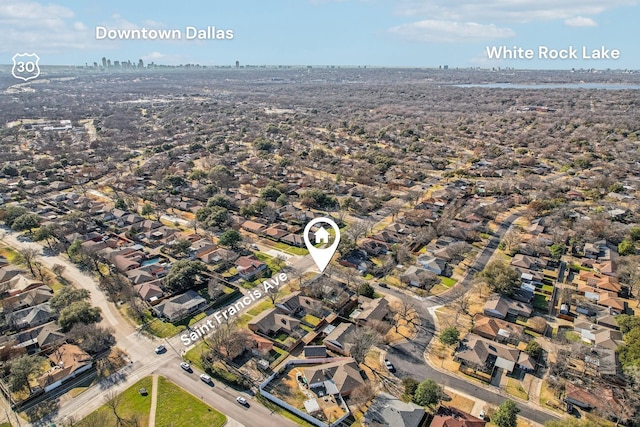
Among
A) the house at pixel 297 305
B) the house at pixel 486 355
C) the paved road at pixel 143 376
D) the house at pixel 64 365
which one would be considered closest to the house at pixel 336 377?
the paved road at pixel 143 376

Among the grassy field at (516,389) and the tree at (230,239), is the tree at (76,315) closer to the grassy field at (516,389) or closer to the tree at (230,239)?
the tree at (230,239)

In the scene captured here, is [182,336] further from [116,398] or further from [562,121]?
[562,121]

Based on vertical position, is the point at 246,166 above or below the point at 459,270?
above

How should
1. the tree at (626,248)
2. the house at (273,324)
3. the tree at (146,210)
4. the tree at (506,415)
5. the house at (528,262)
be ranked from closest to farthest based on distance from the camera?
the tree at (506,415)
the house at (273,324)
the house at (528,262)
the tree at (626,248)
the tree at (146,210)

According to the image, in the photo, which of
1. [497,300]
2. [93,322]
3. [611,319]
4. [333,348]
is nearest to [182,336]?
[93,322]

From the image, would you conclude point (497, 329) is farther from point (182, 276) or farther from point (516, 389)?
point (182, 276)

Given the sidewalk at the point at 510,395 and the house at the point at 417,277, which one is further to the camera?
the house at the point at 417,277
